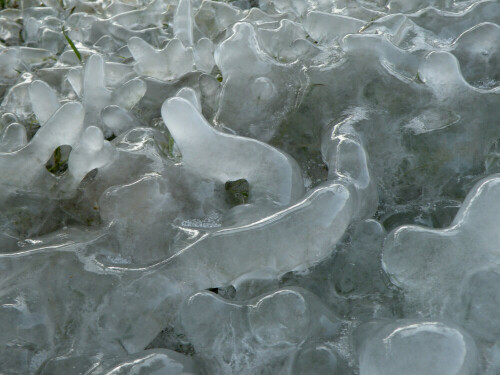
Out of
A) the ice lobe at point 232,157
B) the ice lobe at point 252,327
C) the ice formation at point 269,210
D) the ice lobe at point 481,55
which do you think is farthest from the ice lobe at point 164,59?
the ice lobe at point 252,327

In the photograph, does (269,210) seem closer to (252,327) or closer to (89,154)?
(252,327)

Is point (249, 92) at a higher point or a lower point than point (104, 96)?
higher

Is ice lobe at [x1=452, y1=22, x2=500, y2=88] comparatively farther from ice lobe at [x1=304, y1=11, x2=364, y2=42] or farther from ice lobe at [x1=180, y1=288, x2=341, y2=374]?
ice lobe at [x1=180, y1=288, x2=341, y2=374]

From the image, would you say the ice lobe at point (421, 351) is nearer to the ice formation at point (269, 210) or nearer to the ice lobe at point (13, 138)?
the ice formation at point (269, 210)

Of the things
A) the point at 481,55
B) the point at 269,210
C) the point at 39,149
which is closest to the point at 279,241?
the point at 269,210

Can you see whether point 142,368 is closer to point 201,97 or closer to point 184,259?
point 184,259

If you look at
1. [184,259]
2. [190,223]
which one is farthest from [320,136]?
[184,259]

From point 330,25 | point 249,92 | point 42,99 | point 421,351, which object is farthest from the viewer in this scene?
point 330,25
